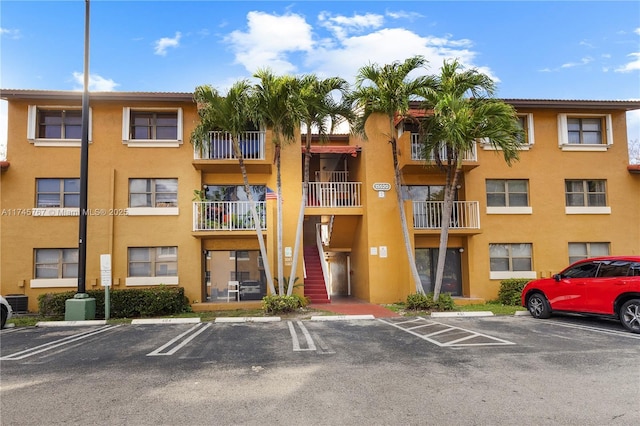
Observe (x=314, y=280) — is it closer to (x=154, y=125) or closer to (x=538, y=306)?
(x=538, y=306)

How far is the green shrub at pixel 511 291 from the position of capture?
15.1 metres

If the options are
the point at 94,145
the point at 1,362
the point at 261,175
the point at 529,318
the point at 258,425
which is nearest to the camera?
the point at 258,425

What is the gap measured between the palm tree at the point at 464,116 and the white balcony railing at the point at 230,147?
251 inches

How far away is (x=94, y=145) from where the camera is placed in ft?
51.5

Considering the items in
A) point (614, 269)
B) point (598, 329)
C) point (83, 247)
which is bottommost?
point (598, 329)

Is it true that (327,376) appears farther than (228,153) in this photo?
No

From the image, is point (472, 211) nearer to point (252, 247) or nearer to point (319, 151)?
point (319, 151)

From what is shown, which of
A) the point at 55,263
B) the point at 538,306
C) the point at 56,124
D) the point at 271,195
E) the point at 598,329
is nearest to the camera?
the point at 598,329

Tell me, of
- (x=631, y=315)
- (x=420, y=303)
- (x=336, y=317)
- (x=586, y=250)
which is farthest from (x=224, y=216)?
(x=586, y=250)

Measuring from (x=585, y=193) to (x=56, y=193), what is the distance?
21.6 m

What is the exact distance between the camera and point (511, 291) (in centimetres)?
1534

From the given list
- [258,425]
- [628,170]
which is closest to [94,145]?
[258,425]

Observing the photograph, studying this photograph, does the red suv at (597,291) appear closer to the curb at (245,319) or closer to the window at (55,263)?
the curb at (245,319)

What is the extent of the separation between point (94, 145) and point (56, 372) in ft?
36.8
